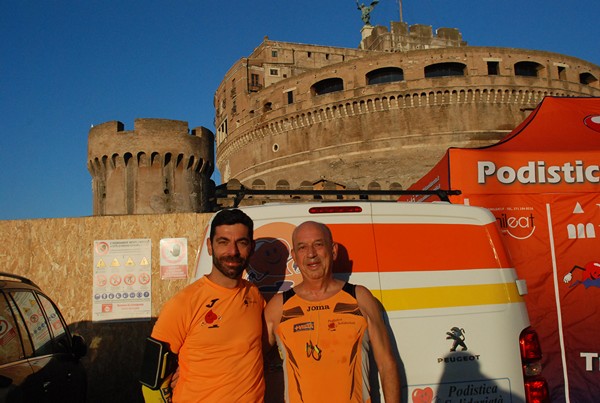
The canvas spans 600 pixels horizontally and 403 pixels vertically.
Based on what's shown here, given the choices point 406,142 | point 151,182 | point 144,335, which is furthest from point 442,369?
point 406,142

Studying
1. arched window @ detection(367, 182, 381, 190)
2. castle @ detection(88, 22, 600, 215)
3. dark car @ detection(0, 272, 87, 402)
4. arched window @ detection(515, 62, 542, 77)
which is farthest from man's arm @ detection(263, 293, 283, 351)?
arched window @ detection(515, 62, 542, 77)

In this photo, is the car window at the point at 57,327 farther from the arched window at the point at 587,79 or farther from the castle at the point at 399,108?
the arched window at the point at 587,79

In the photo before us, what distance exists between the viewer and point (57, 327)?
4.25 meters

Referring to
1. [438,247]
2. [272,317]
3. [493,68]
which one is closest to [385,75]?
[493,68]

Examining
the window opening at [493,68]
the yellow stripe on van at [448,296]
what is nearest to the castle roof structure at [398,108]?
the window opening at [493,68]

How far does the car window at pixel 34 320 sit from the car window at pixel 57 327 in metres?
0.16

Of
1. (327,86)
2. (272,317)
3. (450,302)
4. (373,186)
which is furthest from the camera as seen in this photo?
(327,86)

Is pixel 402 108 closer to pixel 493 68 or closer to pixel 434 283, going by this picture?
pixel 493 68

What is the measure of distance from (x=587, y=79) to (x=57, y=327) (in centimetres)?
5066

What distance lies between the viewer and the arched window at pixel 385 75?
41156mm

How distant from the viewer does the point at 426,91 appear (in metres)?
38.9

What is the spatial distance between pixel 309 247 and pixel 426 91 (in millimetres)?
39091

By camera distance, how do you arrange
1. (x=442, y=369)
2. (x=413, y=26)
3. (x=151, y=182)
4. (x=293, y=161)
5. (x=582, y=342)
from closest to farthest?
(x=442, y=369), (x=582, y=342), (x=151, y=182), (x=293, y=161), (x=413, y=26)

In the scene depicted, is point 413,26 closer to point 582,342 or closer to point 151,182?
point 151,182
